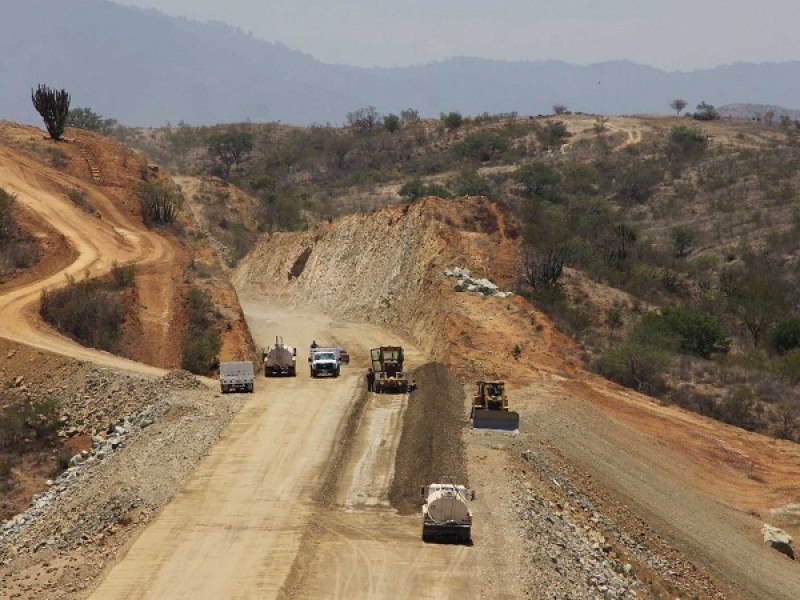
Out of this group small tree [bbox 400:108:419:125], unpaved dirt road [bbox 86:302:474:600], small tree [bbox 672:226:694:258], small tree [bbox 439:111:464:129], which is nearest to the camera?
unpaved dirt road [bbox 86:302:474:600]

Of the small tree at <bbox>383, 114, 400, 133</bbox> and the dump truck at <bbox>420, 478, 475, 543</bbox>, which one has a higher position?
the small tree at <bbox>383, 114, 400, 133</bbox>

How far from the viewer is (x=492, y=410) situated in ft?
118

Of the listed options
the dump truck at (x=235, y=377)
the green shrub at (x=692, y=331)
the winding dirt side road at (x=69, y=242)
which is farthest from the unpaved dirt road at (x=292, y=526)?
the green shrub at (x=692, y=331)

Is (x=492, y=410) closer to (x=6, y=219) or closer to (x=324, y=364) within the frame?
(x=324, y=364)

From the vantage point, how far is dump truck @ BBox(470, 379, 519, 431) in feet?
117

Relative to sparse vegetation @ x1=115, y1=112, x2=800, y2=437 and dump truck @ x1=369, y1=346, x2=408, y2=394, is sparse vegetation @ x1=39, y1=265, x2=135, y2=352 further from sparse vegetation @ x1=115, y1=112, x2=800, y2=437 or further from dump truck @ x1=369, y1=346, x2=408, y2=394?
sparse vegetation @ x1=115, y1=112, x2=800, y2=437

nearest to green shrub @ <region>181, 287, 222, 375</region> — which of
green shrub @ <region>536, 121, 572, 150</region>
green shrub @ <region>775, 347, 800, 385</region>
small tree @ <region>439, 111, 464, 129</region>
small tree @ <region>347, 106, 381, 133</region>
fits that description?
green shrub @ <region>775, 347, 800, 385</region>

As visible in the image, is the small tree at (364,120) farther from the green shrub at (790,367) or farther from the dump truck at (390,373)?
the dump truck at (390,373)

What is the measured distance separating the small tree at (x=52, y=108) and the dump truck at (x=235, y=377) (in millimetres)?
42263

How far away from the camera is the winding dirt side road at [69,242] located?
138ft

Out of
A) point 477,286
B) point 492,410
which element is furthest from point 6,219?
point 492,410

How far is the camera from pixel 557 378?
42.9 metres

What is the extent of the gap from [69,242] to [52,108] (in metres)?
24.1

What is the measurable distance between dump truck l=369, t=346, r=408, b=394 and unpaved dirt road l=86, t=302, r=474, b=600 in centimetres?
247
